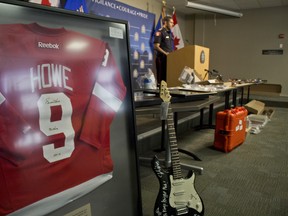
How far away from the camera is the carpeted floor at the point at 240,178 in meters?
1.54

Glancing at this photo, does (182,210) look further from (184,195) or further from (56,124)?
(56,124)

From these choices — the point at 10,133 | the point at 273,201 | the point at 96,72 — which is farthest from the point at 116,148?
the point at 273,201

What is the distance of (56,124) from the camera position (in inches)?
32.6

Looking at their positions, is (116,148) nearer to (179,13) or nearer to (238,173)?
(238,173)

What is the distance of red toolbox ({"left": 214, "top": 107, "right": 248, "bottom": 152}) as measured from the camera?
2541 mm

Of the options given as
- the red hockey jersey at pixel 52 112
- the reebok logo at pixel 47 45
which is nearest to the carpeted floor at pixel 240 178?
the red hockey jersey at pixel 52 112

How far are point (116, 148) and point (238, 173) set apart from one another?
1.44 m

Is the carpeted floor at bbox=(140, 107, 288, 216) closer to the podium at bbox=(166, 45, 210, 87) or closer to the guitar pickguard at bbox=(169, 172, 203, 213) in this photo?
the guitar pickguard at bbox=(169, 172, 203, 213)

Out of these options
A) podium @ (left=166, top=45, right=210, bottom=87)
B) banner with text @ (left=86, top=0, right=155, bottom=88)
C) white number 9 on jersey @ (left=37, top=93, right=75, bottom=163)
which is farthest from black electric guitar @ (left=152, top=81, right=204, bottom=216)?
banner with text @ (left=86, top=0, right=155, bottom=88)

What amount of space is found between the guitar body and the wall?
21.7 feet

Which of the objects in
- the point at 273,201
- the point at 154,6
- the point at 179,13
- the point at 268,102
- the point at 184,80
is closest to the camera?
the point at 273,201

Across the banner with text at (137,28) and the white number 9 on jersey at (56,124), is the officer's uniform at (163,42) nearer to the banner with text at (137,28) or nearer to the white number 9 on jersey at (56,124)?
the banner with text at (137,28)

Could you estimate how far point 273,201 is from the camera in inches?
63.1

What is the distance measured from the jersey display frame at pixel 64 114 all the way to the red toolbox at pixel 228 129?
1.70 metres
